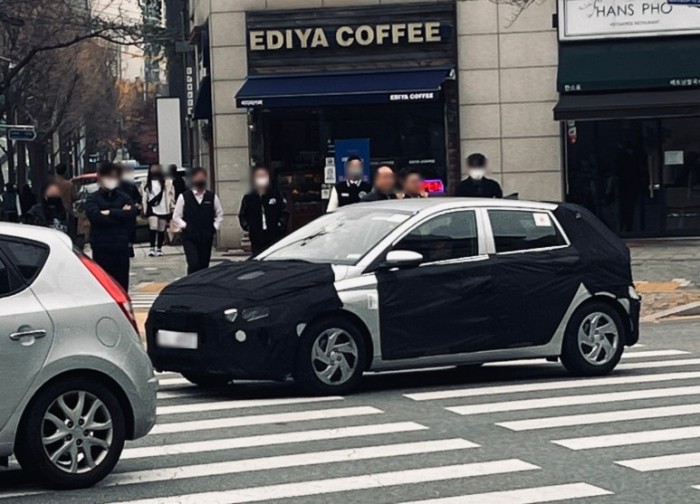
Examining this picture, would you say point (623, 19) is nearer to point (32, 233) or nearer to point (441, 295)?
point (441, 295)

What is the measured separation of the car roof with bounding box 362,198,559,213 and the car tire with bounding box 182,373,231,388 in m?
1.99

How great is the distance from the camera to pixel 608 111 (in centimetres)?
2702

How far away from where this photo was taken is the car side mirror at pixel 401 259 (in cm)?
1200

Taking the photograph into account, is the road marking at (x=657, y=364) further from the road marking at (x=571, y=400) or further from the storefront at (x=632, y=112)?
the storefront at (x=632, y=112)

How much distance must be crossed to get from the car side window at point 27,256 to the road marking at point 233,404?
3.14 metres

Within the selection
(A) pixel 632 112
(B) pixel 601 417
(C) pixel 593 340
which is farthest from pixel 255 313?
(A) pixel 632 112

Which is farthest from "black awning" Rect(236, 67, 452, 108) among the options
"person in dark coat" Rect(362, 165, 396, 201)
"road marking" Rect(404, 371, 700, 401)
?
"road marking" Rect(404, 371, 700, 401)

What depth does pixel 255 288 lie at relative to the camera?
1170 centimetres

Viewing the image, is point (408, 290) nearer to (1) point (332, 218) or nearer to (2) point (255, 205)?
(1) point (332, 218)

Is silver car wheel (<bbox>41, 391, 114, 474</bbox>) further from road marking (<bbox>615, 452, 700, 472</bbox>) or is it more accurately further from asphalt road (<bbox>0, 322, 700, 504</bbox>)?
road marking (<bbox>615, 452, 700, 472</bbox>)

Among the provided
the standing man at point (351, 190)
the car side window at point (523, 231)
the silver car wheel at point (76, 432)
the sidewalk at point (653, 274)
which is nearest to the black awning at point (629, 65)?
the sidewalk at point (653, 274)

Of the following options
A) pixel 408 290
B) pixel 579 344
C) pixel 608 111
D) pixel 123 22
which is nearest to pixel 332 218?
pixel 408 290

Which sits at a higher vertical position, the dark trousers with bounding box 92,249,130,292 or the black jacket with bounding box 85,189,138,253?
the black jacket with bounding box 85,189,138,253

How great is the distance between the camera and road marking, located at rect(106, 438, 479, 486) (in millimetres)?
8773
